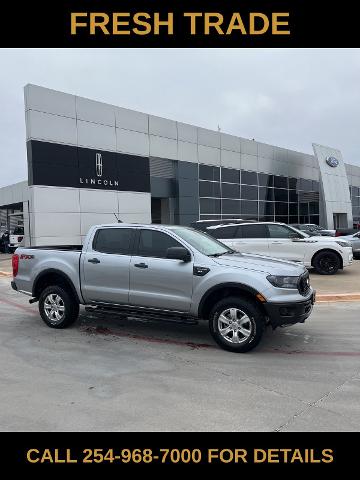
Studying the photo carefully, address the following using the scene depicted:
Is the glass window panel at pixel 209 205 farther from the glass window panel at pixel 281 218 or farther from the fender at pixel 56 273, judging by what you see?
the fender at pixel 56 273

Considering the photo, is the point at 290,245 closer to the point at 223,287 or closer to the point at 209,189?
the point at 223,287

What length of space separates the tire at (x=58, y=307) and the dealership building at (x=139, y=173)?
14.4 m

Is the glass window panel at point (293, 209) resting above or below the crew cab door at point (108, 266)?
above

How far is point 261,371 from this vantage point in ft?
16.7

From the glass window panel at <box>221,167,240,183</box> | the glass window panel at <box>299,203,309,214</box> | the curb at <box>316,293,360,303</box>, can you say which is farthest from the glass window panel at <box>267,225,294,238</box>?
the glass window panel at <box>299,203,309,214</box>

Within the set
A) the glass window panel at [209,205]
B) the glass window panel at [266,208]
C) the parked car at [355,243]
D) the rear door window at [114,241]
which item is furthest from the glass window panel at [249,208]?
the rear door window at [114,241]

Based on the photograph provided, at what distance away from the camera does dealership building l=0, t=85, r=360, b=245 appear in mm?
21344

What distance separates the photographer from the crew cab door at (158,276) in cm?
612

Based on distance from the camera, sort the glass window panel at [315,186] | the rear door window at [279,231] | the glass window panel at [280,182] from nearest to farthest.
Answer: the rear door window at [279,231], the glass window panel at [280,182], the glass window panel at [315,186]

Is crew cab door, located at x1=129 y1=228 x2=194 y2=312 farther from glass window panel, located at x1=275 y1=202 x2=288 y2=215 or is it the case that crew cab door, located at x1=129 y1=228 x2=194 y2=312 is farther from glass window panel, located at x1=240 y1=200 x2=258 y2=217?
glass window panel, located at x1=275 y1=202 x2=288 y2=215

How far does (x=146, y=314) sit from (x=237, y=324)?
146 centimetres

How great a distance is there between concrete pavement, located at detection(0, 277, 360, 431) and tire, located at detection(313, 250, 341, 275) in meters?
6.42
